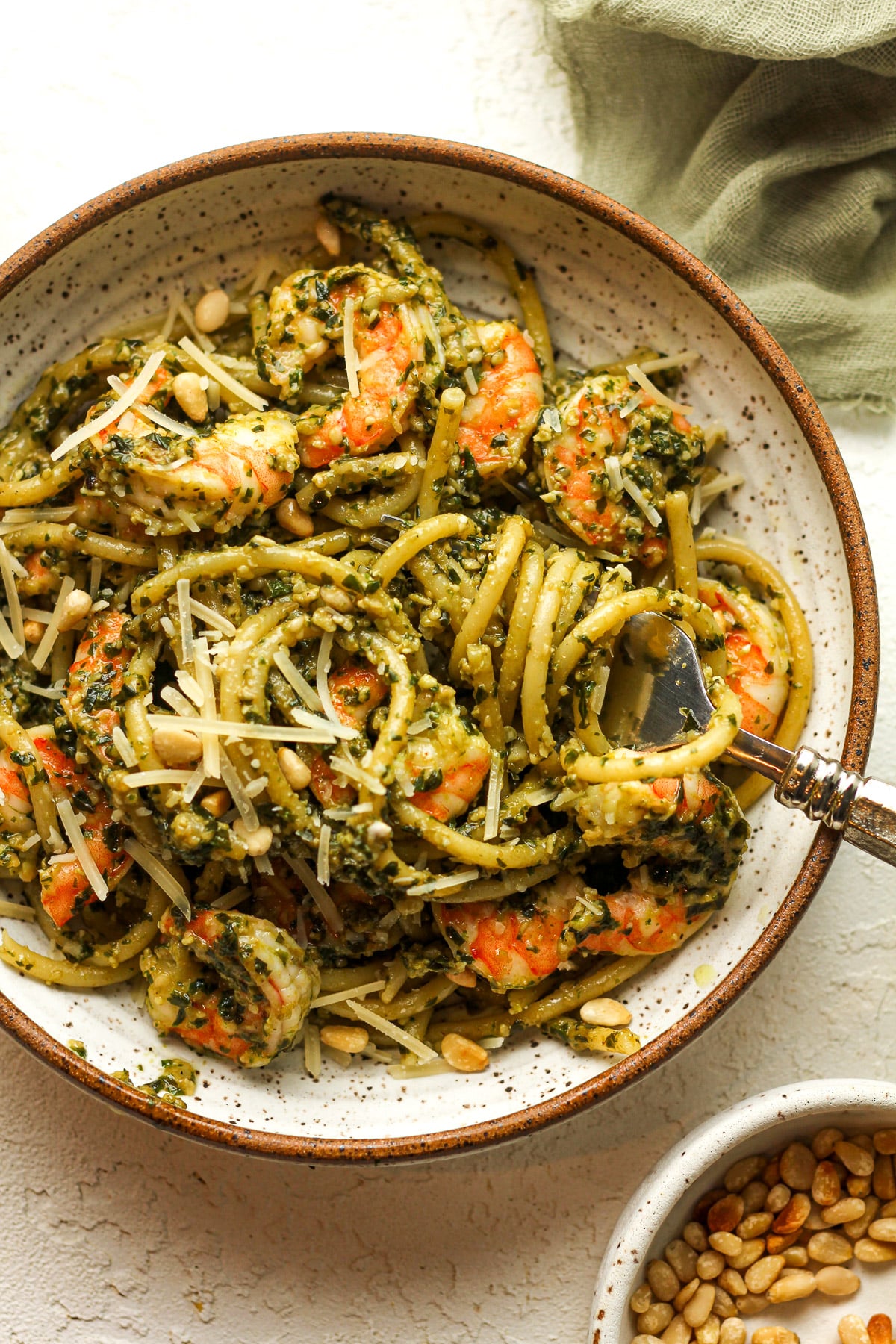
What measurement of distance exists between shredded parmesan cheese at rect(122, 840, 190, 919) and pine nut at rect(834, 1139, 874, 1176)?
204cm

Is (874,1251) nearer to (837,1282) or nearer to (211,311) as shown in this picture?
(837,1282)

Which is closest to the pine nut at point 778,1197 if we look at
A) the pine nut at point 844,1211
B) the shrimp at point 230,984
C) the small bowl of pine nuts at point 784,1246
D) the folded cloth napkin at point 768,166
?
the small bowl of pine nuts at point 784,1246

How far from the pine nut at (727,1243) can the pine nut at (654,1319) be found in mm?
237

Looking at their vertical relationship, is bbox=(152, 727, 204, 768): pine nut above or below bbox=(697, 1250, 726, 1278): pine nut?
above

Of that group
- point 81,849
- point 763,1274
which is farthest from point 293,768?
point 763,1274

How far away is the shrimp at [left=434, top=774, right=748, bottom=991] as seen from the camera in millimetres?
2840

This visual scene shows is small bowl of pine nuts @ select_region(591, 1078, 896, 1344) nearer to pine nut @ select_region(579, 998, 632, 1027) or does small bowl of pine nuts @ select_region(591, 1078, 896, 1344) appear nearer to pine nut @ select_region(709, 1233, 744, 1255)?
pine nut @ select_region(709, 1233, 744, 1255)

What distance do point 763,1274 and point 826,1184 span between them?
1.05ft

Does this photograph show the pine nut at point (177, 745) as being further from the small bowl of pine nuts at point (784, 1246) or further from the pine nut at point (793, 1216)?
the pine nut at point (793, 1216)

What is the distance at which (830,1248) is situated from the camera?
3.25 m

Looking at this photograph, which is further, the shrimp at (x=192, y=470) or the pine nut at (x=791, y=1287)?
the pine nut at (x=791, y=1287)

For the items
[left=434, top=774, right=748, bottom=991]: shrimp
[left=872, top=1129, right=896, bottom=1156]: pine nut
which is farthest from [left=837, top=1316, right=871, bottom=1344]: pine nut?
[left=434, top=774, right=748, bottom=991]: shrimp

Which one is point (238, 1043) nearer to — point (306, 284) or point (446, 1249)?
point (446, 1249)

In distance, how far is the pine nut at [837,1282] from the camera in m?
3.22
